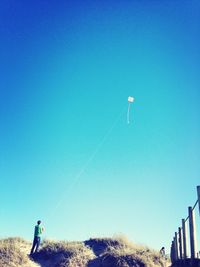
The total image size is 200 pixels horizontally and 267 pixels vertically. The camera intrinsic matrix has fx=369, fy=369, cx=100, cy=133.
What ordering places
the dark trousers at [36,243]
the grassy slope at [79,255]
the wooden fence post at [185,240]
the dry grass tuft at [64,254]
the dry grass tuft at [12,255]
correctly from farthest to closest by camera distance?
the dry grass tuft at [64,254]
the dark trousers at [36,243]
the grassy slope at [79,255]
the dry grass tuft at [12,255]
the wooden fence post at [185,240]

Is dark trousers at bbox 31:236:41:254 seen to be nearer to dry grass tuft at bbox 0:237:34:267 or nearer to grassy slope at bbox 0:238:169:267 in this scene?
grassy slope at bbox 0:238:169:267

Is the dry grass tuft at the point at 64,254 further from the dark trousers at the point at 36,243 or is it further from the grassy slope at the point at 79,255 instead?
the dark trousers at the point at 36,243

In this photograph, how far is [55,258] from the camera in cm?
2102

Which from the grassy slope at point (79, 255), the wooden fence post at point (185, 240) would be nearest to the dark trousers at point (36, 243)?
the grassy slope at point (79, 255)

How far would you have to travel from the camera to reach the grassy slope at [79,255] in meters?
19.6

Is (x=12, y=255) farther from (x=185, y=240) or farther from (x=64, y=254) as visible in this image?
(x=185, y=240)

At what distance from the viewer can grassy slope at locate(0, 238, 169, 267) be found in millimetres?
19625

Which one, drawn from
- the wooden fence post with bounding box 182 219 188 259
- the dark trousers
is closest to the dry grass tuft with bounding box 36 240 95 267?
the dark trousers

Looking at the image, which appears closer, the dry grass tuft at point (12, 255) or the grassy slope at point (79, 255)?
the dry grass tuft at point (12, 255)

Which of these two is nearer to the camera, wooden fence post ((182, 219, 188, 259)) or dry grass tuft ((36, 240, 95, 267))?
wooden fence post ((182, 219, 188, 259))

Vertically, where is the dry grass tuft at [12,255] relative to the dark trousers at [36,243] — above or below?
below

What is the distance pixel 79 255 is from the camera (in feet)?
68.9

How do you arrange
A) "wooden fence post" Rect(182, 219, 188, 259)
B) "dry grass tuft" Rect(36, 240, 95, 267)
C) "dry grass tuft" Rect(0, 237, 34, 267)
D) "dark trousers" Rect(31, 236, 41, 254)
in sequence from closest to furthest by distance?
"wooden fence post" Rect(182, 219, 188, 259)
"dry grass tuft" Rect(0, 237, 34, 267)
"dark trousers" Rect(31, 236, 41, 254)
"dry grass tuft" Rect(36, 240, 95, 267)

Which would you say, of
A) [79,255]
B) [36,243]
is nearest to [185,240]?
[79,255]
